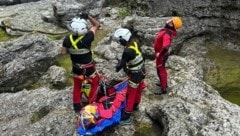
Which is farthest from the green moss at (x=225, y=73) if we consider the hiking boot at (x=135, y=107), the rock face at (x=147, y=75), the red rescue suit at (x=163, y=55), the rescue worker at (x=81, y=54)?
the rescue worker at (x=81, y=54)

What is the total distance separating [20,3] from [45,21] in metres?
4.59

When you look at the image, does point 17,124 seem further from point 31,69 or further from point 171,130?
point 171,130

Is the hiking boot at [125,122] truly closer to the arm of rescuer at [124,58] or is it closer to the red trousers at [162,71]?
the arm of rescuer at [124,58]

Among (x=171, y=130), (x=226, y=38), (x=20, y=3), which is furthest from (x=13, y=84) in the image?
(x=20, y=3)

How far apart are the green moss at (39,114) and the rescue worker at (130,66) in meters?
2.43

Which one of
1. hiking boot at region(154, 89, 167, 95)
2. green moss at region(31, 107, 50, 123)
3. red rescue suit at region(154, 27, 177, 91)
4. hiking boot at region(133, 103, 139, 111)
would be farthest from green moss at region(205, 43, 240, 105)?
green moss at region(31, 107, 50, 123)

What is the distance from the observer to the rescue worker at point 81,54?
1045 cm

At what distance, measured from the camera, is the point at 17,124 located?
11375 millimetres

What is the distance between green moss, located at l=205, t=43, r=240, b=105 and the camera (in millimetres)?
13445

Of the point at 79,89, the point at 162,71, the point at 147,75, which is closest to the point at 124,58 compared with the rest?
the point at 79,89

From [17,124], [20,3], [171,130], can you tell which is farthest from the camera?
[20,3]

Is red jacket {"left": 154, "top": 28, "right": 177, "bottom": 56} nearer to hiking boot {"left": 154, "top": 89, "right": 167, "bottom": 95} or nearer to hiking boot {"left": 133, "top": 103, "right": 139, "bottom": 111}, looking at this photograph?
hiking boot {"left": 154, "top": 89, "right": 167, "bottom": 95}

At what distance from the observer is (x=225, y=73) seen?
1422 centimetres

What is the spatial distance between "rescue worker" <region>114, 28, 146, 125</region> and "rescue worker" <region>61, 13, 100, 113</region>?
2.62 ft
